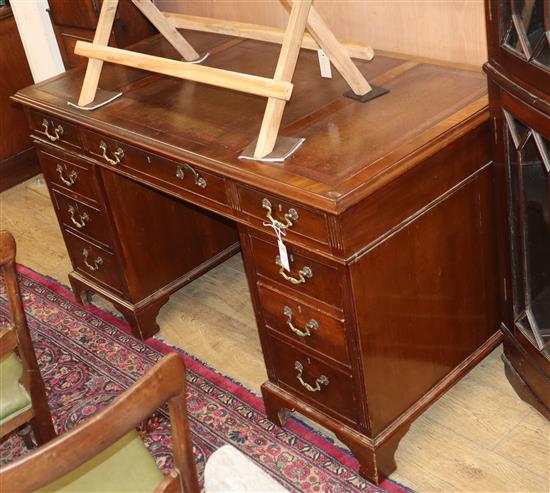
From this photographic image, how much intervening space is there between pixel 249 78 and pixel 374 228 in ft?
1.67

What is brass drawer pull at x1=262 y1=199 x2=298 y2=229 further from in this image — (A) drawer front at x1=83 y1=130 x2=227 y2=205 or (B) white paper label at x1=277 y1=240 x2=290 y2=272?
(A) drawer front at x1=83 y1=130 x2=227 y2=205

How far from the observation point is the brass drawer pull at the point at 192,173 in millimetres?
2328

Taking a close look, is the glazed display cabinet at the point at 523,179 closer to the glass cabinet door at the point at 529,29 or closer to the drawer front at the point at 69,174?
the glass cabinet door at the point at 529,29

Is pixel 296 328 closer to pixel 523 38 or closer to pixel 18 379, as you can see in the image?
pixel 18 379

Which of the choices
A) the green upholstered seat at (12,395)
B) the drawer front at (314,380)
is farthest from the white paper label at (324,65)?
the green upholstered seat at (12,395)

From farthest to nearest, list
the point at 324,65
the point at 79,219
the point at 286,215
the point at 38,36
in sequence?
the point at 38,36
the point at 79,219
the point at 324,65
the point at 286,215

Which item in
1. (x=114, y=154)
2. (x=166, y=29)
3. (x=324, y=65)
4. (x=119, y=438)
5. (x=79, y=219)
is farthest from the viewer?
(x=79, y=219)

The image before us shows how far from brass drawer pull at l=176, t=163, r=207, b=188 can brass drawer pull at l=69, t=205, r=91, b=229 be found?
0.80 meters

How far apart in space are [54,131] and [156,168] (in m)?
0.60

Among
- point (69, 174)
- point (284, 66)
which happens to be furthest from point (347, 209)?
point (69, 174)

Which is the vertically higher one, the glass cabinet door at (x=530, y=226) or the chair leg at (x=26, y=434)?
the glass cabinet door at (x=530, y=226)

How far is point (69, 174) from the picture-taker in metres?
A: 3.03

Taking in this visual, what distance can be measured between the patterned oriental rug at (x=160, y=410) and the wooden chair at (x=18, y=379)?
0.46m

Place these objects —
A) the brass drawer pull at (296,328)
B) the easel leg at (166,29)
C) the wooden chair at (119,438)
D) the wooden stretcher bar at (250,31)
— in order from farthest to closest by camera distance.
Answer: the easel leg at (166,29) < the wooden stretcher bar at (250,31) < the brass drawer pull at (296,328) < the wooden chair at (119,438)
